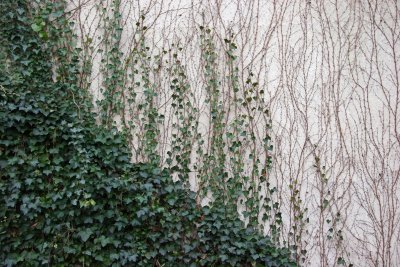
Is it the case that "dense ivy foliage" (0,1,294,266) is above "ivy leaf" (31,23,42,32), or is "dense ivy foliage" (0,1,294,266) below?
below

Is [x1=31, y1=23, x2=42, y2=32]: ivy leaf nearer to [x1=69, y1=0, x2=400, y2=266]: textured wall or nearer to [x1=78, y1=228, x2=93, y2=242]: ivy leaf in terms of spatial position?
[x1=69, y1=0, x2=400, y2=266]: textured wall

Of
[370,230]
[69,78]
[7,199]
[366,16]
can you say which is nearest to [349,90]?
[366,16]

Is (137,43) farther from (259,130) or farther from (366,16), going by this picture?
(366,16)

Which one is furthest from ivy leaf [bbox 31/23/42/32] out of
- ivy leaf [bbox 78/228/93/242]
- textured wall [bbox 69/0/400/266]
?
ivy leaf [bbox 78/228/93/242]

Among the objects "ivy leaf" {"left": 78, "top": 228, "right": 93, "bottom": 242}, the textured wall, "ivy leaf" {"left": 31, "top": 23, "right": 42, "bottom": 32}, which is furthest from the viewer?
the textured wall

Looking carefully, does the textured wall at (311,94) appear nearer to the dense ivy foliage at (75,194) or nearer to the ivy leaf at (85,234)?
the dense ivy foliage at (75,194)

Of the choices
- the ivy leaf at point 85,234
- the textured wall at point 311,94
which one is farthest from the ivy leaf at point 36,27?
the ivy leaf at point 85,234

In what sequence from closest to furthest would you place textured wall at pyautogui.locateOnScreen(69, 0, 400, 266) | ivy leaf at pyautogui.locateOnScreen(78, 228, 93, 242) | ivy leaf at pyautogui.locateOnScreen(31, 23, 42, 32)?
ivy leaf at pyautogui.locateOnScreen(78, 228, 93, 242) < ivy leaf at pyautogui.locateOnScreen(31, 23, 42, 32) < textured wall at pyautogui.locateOnScreen(69, 0, 400, 266)

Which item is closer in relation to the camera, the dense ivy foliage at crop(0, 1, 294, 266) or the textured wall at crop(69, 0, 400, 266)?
the dense ivy foliage at crop(0, 1, 294, 266)

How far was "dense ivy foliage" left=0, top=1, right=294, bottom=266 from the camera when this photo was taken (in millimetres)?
3961

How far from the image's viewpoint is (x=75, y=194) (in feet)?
13.1

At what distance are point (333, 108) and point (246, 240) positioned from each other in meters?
1.70

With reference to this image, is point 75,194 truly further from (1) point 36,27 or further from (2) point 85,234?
(1) point 36,27

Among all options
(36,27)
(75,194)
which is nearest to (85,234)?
(75,194)
